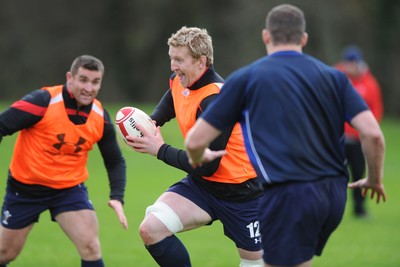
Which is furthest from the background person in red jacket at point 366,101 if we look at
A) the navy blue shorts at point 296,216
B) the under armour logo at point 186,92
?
the navy blue shorts at point 296,216

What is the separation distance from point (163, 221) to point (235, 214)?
0.60 metres

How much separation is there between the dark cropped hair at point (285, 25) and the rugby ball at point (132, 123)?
1.66 m

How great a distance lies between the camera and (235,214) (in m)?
5.87

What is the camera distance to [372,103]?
37.9 feet

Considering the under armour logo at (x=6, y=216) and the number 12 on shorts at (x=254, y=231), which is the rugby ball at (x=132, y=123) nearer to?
the number 12 on shorts at (x=254, y=231)

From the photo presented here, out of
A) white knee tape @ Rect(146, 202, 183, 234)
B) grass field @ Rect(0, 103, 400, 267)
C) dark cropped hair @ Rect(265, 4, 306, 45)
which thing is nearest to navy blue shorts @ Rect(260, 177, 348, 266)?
dark cropped hair @ Rect(265, 4, 306, 45)

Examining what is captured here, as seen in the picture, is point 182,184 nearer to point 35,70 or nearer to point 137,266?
point 137,266

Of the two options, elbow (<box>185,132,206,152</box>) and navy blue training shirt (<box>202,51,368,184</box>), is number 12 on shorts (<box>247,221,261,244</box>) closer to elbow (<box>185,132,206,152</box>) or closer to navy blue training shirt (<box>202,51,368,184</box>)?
navy blue training shirt (<box>202,51,368,184</box>)

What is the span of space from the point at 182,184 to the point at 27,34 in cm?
2635

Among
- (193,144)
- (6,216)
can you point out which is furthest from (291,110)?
(6,216)

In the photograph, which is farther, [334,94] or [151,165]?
[151,165]

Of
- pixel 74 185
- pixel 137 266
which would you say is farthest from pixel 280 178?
pixel 137 266

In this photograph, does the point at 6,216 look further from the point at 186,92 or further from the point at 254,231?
the point at 254,231

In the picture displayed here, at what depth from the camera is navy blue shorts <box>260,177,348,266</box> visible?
4.42 m
